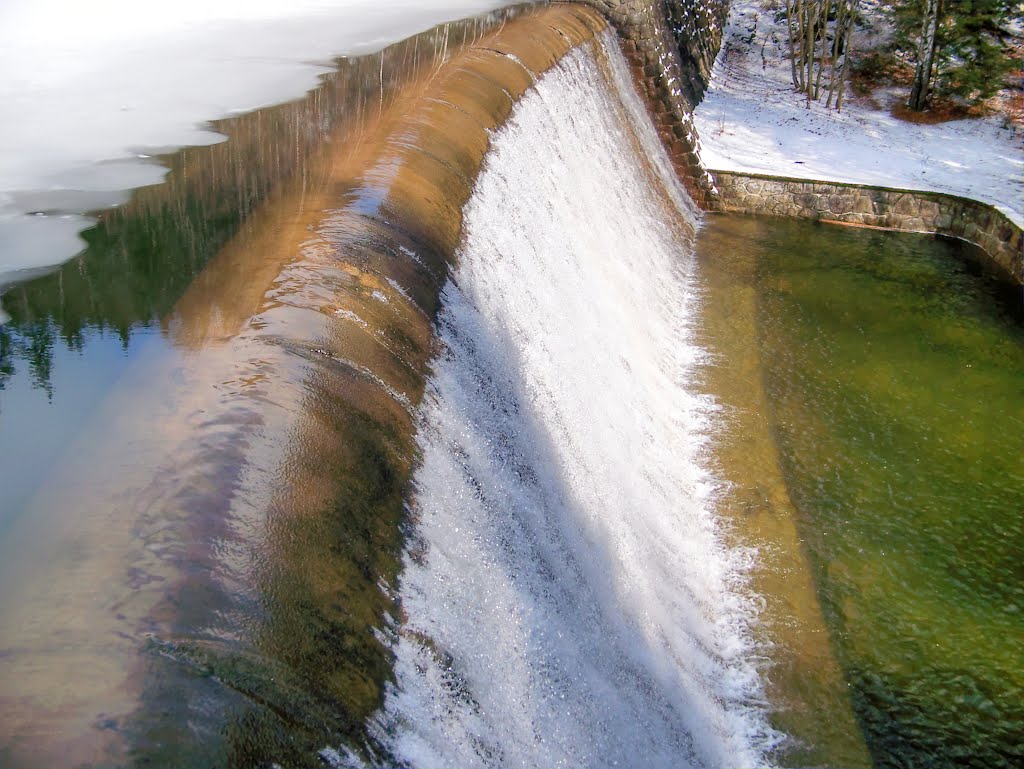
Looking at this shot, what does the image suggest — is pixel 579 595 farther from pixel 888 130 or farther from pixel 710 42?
pixel 710 42

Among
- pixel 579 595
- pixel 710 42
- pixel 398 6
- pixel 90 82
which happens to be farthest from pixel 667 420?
pixel 710 42

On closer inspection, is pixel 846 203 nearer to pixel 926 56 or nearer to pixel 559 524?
pixel 926 56

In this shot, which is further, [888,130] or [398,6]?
[888,130]

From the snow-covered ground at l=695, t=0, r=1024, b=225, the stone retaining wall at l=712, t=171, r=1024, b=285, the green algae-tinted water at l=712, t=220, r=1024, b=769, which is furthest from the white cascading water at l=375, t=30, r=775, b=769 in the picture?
the snow-covered ground at l=695, t=0, r=1024, b=225

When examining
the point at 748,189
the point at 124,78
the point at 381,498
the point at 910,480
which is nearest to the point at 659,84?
the point at 748,189

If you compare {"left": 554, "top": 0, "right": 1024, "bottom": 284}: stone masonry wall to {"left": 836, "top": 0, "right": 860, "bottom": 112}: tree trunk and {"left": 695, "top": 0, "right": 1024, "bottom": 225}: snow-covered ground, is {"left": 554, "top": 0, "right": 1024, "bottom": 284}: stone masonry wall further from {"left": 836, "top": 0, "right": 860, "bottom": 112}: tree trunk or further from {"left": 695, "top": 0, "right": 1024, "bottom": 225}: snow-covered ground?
{"left": 836, "top": 0, "right": 860, "bottom": 112}: tree trunk

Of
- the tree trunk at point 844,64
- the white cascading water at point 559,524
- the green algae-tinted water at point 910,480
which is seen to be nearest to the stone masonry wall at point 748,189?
the green algae-tinted water at point 910,480

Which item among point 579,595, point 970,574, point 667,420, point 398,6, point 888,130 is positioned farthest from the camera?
point 888,130
